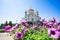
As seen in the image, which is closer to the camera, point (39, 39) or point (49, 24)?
point (39, 39)

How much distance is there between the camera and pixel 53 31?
1814 mm

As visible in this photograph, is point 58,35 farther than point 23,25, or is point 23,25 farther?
point 23,25

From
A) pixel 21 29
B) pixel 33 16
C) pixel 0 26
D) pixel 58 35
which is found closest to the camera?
pixel 58 35

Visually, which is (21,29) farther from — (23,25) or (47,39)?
(47,39)

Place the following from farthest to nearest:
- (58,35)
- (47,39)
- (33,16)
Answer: (33,16) → (47,39) → (58,35)

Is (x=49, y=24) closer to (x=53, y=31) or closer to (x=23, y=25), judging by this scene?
(x=23, y=25)

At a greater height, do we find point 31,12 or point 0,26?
point 31,12

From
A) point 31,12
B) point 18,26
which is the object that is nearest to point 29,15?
point 31,12

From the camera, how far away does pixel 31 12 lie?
44.1 meters

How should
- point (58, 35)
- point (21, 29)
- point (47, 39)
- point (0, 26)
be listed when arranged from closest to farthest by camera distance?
point (58, 35) → point (47, 39) → point (21, 29) → point (0, 26)

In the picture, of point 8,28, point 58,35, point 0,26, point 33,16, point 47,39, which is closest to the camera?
point 58,35

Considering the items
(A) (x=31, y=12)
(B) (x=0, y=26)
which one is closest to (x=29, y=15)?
(A) (x=31, y=12)

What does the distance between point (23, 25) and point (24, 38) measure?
9.8 inches

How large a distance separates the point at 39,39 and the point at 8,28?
0.52 meters
